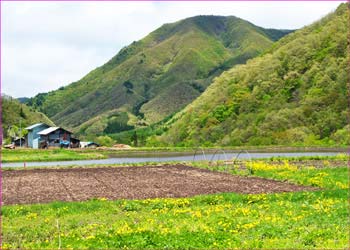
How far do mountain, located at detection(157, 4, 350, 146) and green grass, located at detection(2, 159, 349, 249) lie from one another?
71.6 meters

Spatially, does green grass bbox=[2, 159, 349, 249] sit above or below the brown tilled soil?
above

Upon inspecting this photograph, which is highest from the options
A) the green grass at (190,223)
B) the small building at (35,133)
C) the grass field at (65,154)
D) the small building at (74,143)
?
the small building at (35,133)

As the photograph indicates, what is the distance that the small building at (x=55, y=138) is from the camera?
4193 inches

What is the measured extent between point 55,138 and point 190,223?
9699 centimetres

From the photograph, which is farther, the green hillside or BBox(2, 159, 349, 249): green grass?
the green hillside

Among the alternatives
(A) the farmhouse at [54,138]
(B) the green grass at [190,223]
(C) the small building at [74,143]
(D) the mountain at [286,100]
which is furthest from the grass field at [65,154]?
(B) the green grass at [190,223]

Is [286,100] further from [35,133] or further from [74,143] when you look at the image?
[35,133]

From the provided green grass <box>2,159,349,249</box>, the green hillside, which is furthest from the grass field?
the green hillside

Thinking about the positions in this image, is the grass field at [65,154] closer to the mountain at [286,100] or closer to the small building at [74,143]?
the mountain at [286,100]

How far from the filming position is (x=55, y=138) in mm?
107375

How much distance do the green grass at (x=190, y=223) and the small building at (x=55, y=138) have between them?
8910 centimetres

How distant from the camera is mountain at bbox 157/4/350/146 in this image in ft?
315

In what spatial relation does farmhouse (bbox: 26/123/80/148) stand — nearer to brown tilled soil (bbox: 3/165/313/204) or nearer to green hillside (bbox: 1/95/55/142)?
green hillside (bbox: 1/95/55/142)

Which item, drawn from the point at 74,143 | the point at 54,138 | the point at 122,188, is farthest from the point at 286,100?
the point at 122,188
